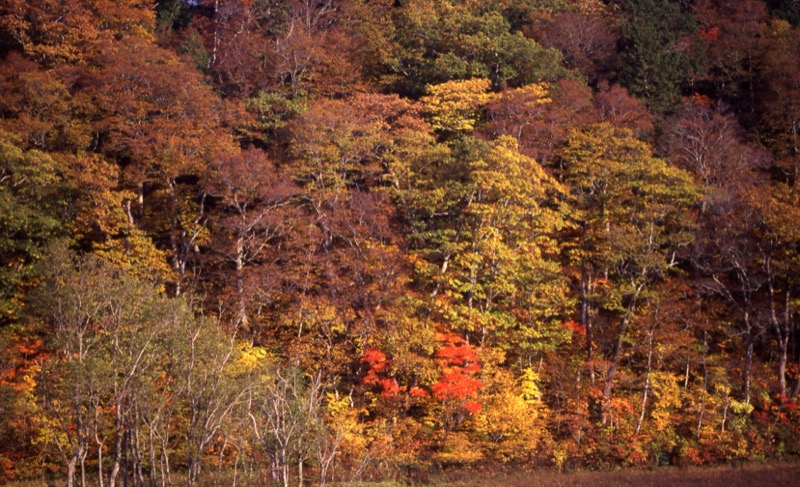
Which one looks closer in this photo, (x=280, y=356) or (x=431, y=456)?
(x=431, y=456)

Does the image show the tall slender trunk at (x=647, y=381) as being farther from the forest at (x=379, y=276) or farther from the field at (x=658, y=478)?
the field at (x=658, y=478)

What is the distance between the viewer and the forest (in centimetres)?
2739

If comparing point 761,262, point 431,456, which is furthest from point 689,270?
point 431,456

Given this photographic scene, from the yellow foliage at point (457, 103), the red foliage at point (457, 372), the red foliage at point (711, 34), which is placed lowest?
the red foliage at point (457, 372)

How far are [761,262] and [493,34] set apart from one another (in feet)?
62.6

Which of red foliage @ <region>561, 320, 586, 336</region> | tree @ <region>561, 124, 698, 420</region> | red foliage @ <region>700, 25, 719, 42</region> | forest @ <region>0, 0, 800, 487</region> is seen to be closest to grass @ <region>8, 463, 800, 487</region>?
forest @ <region>0, 0, 800, 487</region>

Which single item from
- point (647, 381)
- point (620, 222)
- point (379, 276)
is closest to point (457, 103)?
point (620, 222)

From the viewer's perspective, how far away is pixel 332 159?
3547 centimetres

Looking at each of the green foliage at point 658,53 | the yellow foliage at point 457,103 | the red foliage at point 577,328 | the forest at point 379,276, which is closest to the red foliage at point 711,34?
the green foliage at point 658,53

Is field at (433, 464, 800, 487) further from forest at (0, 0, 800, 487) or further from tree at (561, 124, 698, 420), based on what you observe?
tree at (561, 124, 698, 420)

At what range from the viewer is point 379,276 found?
1268 inches

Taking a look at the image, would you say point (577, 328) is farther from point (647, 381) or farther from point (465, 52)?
point (465, 52)

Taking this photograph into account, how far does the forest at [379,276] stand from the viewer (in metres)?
27.4

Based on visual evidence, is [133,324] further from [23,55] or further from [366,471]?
[23,55]
